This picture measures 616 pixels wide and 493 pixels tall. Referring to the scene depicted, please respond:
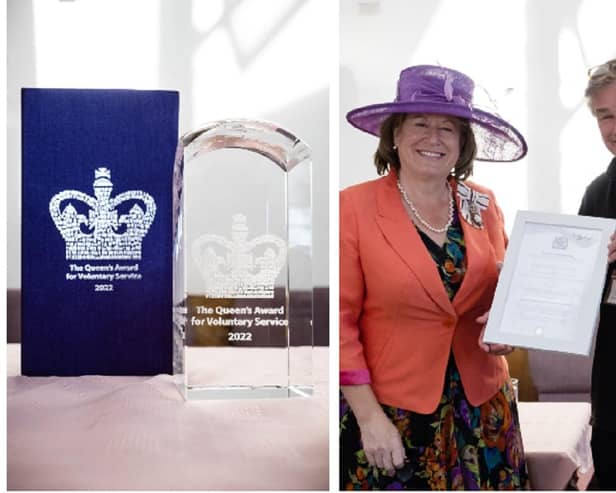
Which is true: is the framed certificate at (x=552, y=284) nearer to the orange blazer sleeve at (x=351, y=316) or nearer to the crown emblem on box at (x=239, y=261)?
the orange blazer sleeve at (x=351, y=316)

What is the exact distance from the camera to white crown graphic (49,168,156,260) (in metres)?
1.33

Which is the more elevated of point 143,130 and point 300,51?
point 300,51

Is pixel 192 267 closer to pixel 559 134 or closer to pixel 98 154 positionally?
pixel 98 154

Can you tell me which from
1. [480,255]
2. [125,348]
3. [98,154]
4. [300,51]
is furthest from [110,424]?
[300,51]

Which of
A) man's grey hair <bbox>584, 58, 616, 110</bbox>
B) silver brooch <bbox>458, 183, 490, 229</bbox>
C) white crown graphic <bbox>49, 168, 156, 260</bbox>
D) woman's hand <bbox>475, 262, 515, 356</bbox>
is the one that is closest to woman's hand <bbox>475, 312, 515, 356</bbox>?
woman's hand <bbox>475, 262, 515, 356</bbox>

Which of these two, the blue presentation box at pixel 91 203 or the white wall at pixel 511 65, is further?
the white wall at pixel 511 65

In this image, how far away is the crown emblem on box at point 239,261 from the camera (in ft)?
4.04

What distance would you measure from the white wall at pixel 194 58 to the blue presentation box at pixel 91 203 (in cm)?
11

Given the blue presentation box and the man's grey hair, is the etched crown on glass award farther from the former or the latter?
the man's grey hair

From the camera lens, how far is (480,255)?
135 centimetres

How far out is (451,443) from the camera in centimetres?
137

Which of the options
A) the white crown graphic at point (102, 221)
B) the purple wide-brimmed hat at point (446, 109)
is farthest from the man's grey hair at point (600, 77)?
the white crown graphic at point (102, 221)

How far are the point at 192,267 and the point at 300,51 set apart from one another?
0.64 m

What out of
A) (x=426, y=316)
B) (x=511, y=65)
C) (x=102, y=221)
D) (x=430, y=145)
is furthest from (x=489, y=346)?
(x=102, y=221)
